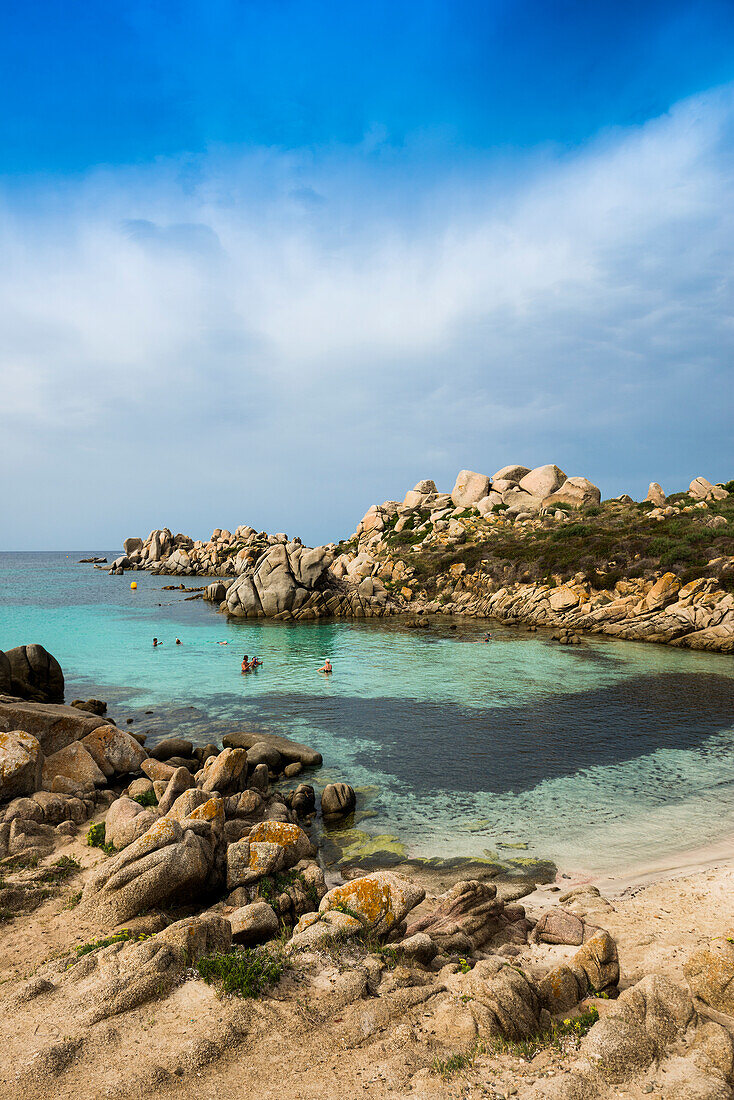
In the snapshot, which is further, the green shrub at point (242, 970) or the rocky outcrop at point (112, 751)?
the rocky outcrop at point (112, 751)

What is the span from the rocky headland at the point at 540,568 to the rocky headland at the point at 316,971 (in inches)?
1606

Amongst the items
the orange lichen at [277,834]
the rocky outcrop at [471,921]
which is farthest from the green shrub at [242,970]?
the orange lichen at [277,834]

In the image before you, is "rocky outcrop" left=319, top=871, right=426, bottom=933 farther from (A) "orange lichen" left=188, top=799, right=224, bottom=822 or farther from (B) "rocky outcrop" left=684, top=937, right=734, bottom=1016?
(B) "rocky outcrop" left=684, top=937, right=734, bottom=1016

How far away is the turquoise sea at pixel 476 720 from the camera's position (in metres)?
16.8

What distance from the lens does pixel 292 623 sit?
6281 centimetres

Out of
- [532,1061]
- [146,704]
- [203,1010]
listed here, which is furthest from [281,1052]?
[146,704]

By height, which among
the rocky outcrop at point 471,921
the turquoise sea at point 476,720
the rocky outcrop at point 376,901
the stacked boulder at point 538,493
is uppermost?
the stacked boulder at point 538,493

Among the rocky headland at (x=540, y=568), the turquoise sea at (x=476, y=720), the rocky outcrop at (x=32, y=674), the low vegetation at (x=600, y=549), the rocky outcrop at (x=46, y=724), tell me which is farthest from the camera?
the low vegetation at (x=600, y=549)

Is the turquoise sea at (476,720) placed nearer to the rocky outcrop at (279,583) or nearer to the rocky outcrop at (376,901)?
the rocky outcrop at (376,901)

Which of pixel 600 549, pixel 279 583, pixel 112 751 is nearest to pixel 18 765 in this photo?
pixel 112 751

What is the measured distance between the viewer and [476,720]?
27.5 meters

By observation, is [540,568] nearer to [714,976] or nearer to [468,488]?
[468,488]

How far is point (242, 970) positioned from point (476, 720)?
823 inches

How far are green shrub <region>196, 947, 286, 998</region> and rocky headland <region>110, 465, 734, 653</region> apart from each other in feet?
146
